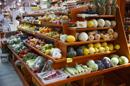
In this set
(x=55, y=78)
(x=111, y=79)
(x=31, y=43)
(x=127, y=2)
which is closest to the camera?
(x=55, y=78)

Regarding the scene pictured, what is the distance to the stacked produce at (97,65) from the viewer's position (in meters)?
3.14

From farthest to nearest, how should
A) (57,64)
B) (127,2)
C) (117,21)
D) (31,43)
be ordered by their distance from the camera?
(31,43), (127,2), (117,21), (57,64)

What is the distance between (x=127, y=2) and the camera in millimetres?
4504

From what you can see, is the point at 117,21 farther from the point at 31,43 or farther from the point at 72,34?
the point at 31,43

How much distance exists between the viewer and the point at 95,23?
11.1 ft

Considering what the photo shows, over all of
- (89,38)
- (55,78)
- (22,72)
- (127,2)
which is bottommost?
(22,72)

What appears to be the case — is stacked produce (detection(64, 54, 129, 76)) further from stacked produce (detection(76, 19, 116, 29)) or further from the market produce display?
stacked produce (detection(76, 19, 116, 29))

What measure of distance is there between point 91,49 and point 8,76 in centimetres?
297

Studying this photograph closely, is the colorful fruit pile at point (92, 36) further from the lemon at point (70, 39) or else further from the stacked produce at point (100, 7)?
the stacked produce at point (100, 7)

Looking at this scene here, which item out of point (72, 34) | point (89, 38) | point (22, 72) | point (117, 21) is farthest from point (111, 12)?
point (22, 72)

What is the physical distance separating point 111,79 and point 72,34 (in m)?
1.55

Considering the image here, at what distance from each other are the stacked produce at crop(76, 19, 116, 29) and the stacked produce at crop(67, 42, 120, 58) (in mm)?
366

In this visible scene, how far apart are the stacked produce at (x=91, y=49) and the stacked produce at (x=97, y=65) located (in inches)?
6.5

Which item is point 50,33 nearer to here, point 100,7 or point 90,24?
point 90,24
